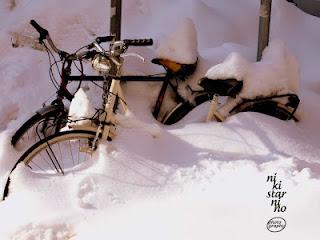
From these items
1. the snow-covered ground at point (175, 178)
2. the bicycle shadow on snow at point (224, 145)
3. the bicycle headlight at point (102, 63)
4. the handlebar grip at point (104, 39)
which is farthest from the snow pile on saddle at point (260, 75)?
the bicycle headlight at point (102, 63)

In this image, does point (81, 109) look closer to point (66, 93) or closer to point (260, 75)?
point (66, 93)

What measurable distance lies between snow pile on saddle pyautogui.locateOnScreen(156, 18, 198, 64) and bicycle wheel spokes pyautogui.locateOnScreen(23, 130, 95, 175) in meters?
1.31

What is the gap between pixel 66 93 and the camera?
426cm

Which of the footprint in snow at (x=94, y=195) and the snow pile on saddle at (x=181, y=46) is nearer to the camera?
the footprint in snow at (x=94, y=195)

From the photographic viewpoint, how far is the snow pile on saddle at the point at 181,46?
4645 millimetres

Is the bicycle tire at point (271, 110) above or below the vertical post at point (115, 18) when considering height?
below

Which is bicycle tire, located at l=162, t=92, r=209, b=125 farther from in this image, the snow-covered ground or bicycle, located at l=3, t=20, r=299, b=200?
bicycle, located at l=3, t=20, r=299, b=200

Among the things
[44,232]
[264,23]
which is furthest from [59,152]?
[264,23]

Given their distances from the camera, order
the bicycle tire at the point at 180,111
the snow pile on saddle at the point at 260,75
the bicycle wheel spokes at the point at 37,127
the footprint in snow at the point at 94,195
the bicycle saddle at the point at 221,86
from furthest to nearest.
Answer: the bicycle tire at the point at 180,111
the snow pile on saddle at the point at 260,75
the bicycle saddle at the point at 221,86
the bicycle wheel spokes at the point at 37,127
the footprint in snow at the point at 94,195

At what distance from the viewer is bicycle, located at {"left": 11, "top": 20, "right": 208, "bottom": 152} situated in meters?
4.04

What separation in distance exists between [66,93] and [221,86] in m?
1.36

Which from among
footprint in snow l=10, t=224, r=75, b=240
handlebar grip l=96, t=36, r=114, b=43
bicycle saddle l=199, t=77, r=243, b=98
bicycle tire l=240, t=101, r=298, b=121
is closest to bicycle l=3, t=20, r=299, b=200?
bicycle saddle l=199, t=77, r=243, b=98

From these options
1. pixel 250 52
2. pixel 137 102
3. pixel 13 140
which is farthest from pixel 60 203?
pixel 250 52

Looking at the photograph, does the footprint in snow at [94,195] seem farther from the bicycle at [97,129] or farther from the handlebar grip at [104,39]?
the handlebar grip at [104,39]
